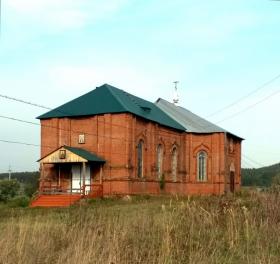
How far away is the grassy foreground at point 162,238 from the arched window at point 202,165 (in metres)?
35.1

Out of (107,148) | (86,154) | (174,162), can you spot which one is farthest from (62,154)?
(174,162)

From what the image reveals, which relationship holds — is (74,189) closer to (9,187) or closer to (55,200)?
(55,200)

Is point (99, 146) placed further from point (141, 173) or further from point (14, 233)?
point (14, 233)

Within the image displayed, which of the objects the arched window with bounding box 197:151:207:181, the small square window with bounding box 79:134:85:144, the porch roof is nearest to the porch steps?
the porch roof

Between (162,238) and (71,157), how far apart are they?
25.9 m

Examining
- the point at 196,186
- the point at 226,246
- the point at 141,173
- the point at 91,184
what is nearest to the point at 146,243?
the point at 226,246

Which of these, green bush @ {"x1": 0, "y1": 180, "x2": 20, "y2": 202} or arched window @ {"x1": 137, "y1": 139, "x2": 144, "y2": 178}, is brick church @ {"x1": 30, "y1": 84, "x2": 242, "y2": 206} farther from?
green bush @ {"x1": 0, "y1": 180, "x2": 20, "y2": 202}

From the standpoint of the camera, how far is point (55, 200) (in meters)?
32.2

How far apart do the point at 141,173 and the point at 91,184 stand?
448 cm

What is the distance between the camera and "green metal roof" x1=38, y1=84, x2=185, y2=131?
116ft

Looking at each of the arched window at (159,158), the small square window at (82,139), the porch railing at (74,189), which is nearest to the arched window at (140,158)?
the arched window at (159,158)

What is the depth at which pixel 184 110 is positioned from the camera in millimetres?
53719

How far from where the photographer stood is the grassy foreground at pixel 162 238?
6.96 m

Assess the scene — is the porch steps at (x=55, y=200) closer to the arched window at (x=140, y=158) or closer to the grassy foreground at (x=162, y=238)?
the arched window at (x=140, y=158)
